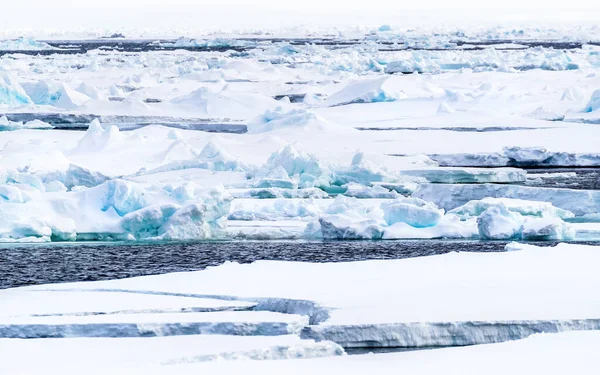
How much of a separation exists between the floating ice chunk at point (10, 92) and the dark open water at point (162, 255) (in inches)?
595

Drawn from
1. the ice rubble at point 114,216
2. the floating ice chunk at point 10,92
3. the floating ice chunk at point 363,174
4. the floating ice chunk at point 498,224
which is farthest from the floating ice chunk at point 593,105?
the ice rubble at point 114,216

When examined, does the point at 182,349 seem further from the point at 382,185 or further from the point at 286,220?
the point at 382,185

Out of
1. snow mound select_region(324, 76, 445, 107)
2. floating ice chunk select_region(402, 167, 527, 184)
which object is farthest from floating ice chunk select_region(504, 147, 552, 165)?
snow mound select_region(324, 76, 445, 107)

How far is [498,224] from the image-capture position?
11.4 m

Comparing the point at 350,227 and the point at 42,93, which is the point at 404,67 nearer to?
the point at 42,93

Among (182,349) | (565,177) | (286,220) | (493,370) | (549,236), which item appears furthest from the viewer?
(565,177)

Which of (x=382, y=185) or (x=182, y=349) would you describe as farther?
(x=382, y=185)

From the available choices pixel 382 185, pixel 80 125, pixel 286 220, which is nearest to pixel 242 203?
pixel 286 220

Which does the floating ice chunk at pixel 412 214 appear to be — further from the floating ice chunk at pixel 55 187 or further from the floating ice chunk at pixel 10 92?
the floating ice chunk at pixel 10 92

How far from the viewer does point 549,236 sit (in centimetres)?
1121

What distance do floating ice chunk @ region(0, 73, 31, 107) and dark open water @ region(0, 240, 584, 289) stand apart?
1512cm

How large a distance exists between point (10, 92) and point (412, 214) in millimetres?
15758

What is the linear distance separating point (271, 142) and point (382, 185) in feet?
12.3

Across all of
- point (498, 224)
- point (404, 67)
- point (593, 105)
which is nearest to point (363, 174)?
point (498, 224)
